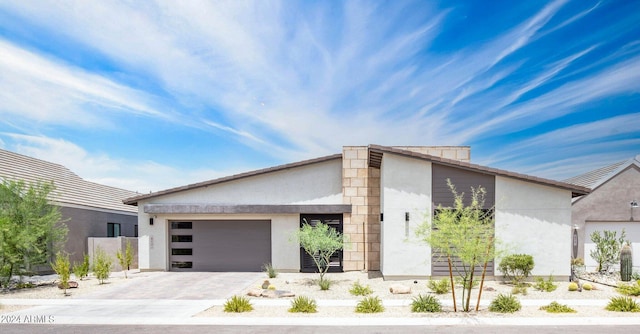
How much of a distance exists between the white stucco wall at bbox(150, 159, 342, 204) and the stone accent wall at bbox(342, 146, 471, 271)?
0.57m

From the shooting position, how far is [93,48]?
16234 millimetres

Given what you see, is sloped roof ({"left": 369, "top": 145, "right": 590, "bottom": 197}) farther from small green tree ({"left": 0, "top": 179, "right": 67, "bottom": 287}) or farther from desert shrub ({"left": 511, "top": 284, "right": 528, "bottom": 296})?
small green tree ({"left": 0, "top": 179, "right": 67, "bottom": 287})

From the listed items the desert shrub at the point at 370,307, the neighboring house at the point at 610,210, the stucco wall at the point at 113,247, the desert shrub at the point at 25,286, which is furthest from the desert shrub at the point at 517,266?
the desert shrub at the point at 25,286

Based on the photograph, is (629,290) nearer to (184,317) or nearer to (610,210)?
(610,210)

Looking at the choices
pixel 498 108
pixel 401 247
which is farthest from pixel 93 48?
pixel 498 108

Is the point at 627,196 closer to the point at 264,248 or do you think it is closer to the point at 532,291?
the point at 532,291

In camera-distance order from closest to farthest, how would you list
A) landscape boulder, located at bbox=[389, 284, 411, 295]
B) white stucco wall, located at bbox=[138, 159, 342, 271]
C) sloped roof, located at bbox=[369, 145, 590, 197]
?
landscape boulder, located at bbox=[389, 284, 411, 295]
sloped roof, located at bbox=[369, 145, 590, 197]
white stucco wall, located at bbox=[138, 159, 342, 271]

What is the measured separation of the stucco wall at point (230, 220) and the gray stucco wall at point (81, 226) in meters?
3.73

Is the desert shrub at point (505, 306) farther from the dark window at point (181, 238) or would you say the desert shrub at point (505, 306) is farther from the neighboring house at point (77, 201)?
the neighboring house at point (77, 201)

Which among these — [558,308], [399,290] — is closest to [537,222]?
[558,308]

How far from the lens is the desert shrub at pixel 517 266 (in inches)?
570

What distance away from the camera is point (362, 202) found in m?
18.2

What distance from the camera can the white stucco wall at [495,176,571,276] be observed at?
15078 millimetres

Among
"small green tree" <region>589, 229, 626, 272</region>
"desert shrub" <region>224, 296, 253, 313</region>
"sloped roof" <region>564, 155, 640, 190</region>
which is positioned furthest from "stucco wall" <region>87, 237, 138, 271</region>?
"sloped roof" <region>564, 155, 640, 190</region>
